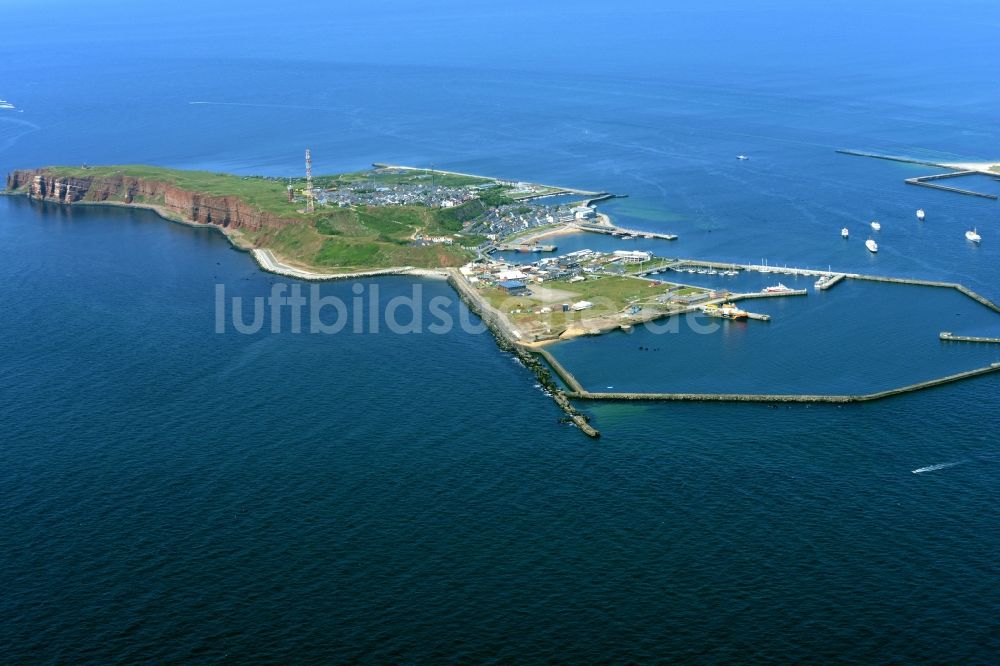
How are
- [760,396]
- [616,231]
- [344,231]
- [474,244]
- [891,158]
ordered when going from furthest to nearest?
[891,158] < [616,231] < [344,231] < [474,244] < [760,396]

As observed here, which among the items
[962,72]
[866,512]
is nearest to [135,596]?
[866,512]

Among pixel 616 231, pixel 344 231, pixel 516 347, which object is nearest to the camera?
A: pixel 516 347

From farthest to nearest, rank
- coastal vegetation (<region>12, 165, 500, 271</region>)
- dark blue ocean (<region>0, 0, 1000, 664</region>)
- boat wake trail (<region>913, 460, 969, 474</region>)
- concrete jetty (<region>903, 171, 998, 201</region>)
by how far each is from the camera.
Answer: concrete jetty (<region>903, 171, 998, 201</region>), coastal vegetation (<region>12, 165, 500, 271</region>), boat wake trail (<region>913, 460, 969, 474</region>), dark blue ocean (<region>0, 0, 1000, 664</region>)

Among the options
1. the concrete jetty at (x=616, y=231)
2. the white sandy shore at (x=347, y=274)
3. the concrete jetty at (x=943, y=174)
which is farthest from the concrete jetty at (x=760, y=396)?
the concrete jetty at (x=943, y=174)

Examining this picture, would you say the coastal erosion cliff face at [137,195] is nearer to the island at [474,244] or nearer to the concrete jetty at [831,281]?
the island at [474,244]

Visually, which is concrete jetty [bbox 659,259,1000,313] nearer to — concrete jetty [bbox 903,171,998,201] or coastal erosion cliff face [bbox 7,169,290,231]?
concrete jetty [bbox 903,171,998,201]

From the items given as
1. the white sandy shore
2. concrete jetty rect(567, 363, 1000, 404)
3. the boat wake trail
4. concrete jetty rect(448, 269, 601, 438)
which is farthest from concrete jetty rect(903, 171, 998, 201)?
the boat wake trail

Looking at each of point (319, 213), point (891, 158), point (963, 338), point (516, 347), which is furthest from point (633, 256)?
point (891, 158)

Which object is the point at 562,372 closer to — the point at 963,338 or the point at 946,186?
the point at 963,338

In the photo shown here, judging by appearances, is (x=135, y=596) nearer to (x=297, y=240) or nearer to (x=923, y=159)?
(x=297, y=240)
